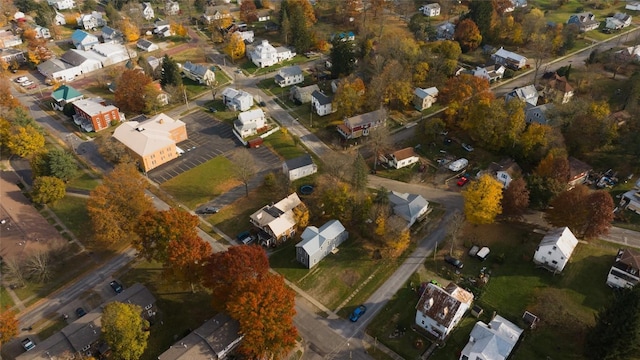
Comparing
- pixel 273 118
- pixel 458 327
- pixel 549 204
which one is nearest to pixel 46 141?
pixel 273 118

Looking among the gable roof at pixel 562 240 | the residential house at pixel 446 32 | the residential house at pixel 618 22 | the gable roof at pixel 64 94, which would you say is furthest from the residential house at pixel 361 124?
the residential house at pixel 618 22

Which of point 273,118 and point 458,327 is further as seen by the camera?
point 273,118

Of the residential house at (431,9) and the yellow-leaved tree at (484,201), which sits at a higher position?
the yellow-leaved tree at (484,201)

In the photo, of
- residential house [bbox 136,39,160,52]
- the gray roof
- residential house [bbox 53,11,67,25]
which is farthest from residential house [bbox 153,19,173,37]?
the gray roof

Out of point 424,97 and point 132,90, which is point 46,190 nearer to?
point 132,90

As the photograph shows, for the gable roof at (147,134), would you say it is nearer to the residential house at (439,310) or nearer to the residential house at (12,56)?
the residential house at (439,310)

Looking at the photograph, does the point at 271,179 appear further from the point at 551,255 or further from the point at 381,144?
the point at 551,255
